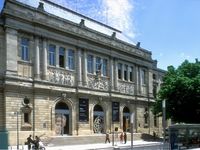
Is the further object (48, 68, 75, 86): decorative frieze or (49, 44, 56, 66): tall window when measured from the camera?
(49, 44, 56, 66): tall window

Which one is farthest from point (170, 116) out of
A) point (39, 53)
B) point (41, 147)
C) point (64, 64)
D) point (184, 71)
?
point (41, 147)

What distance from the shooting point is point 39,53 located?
162ft

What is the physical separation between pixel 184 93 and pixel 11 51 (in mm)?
Result: 23054

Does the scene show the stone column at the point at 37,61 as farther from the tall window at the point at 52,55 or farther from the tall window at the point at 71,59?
the tall window at the point at 71,59

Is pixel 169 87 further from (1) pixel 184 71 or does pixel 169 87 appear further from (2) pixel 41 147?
(2) pixel 41 147

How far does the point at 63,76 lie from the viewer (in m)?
52.0

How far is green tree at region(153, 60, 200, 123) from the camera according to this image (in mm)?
56781

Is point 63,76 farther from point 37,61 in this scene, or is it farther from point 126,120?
point 126,120

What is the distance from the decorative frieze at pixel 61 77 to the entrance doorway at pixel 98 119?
625 cm

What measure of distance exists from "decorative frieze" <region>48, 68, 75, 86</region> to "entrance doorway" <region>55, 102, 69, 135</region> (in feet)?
8.18

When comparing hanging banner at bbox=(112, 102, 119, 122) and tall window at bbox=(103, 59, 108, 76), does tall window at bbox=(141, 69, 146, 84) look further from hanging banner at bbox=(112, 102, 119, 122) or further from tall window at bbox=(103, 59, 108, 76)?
tall window at bbox=(103, 59, 108, 76)

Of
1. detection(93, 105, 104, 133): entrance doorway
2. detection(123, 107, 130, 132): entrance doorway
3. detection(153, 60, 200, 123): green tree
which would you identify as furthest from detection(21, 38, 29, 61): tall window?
detection(123, 107, 130, 132): entrance doorway

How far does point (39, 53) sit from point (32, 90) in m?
4.47

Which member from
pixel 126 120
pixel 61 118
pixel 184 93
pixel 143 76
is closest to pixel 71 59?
pixel 61 118
